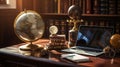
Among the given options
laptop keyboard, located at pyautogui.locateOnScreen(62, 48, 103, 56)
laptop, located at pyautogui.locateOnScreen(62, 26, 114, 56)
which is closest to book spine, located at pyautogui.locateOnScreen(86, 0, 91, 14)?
laptop, located at pyautogui.locateOnScreen(62, 26, 114, 56)

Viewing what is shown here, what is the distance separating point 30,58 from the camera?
1500 millimetres

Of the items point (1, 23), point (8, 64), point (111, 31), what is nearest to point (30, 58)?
point (8, 64)

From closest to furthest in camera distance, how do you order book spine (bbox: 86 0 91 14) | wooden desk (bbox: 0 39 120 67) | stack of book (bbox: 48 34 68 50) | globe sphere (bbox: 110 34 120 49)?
wooden desk (bbox: 0 39 120 67) < globe sphere (bbox: 110 34 120 49) < stack of book (bbox: 48 34 68 50) < book spine (bbox: 86 0 91 14)

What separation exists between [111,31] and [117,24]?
66 cm

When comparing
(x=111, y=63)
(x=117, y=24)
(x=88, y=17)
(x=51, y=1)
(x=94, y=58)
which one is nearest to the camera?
(x=111, y=63)

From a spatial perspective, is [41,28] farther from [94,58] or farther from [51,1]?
[51,1]

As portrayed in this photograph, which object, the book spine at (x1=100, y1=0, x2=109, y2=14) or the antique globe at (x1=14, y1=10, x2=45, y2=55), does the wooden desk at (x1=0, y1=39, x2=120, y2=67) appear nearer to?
the antique globe at (x1=14, y1=10, x2=45, y2=55)

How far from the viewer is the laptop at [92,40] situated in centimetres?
170

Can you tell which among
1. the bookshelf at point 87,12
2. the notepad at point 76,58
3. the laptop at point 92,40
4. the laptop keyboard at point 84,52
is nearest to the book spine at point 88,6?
the bookshelf at point 87,12

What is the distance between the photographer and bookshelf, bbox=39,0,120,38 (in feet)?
7.60

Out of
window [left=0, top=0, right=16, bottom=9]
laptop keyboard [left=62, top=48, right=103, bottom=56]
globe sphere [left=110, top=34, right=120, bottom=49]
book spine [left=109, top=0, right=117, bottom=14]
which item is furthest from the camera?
window [left=0, top=0, right=16, bottom=9]

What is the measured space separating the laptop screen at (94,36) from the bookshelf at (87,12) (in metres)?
0.58

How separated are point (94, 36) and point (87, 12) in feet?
2.34

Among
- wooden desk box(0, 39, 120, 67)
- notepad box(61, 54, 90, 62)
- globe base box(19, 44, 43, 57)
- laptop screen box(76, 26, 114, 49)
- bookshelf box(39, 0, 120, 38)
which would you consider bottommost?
wooden desk box(0, 39, 120, 67)
